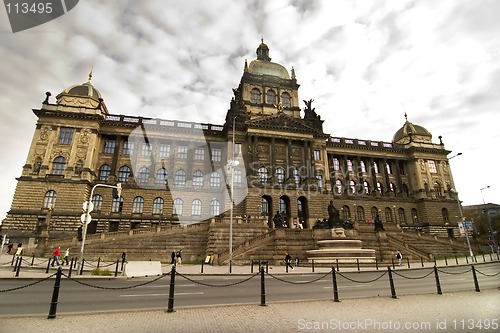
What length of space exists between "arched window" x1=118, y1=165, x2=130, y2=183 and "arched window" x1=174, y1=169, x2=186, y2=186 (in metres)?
7.80

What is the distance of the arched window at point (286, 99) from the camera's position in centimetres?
5911

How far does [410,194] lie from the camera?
2301 inches

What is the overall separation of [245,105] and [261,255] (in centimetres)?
3405

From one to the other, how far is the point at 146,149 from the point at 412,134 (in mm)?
56084

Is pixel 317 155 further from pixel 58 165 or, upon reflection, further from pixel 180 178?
pixel 58 165

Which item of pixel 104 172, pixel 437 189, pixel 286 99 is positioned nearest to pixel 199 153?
pixel 104 172

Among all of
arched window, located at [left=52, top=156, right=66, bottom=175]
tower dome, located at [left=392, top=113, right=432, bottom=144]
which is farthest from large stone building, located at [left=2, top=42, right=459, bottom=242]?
tower dome, located at [left=392, top=113, right=432, bottom=144]

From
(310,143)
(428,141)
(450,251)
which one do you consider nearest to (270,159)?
(310,143)

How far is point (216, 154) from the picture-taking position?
2012 inches

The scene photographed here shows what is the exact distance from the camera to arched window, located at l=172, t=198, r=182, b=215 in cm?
4525

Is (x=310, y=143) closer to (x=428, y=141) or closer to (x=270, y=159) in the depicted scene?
(x=270, y=159)

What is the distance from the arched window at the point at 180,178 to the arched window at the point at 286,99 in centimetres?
2585

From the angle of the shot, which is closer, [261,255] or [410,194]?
[261,255]

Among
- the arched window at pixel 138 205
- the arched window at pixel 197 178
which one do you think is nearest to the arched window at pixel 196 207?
the arched window at pixel 197 178
